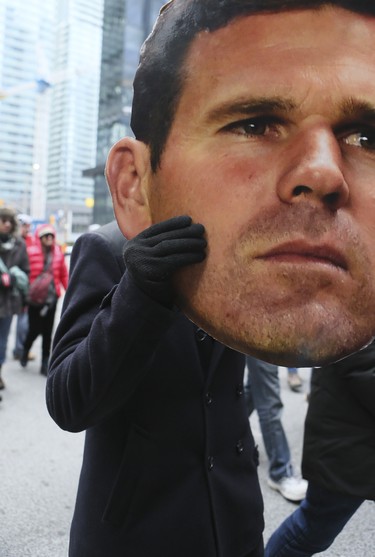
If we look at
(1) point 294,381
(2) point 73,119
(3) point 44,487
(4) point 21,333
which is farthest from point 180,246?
(2) point 73,119

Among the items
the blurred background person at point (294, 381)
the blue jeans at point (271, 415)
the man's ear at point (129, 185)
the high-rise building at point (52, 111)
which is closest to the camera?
the man's ear at point (129, 185)

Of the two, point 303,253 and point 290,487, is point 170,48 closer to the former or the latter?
point 303,253

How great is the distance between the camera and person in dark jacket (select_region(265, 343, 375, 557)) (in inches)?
61.8

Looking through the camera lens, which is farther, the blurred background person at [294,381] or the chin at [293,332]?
the blurred background person at [294,381]

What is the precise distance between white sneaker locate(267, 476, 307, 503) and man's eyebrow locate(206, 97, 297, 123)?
8.44ft

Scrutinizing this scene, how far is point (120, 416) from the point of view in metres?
0.99

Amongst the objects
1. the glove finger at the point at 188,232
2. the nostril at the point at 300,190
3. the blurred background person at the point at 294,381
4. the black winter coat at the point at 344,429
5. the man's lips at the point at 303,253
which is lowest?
the blurred background person at the point at 294,381

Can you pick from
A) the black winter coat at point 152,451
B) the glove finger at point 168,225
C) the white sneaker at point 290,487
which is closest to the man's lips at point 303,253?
the glove finger at point 168,225

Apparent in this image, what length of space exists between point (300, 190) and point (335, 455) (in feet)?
4.44

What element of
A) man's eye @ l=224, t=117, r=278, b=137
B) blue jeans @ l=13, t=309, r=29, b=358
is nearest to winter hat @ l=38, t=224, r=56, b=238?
blue jeans @ l=13, t=309, r=29, b=358

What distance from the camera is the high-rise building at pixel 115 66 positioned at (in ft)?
84.6

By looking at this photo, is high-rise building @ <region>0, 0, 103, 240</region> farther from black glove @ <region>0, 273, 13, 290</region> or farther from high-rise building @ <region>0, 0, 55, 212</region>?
black glove @ <region>0, 273, 13, 290</region>

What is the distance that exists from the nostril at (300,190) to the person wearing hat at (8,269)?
3.88 meters

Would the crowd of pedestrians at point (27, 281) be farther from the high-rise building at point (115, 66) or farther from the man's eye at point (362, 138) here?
the high-rise building at point (115, 66)
